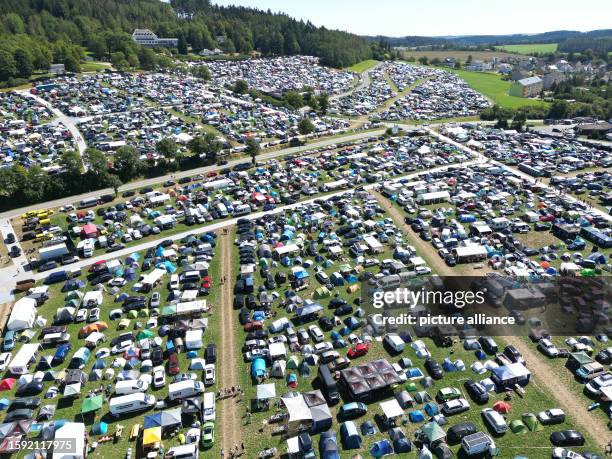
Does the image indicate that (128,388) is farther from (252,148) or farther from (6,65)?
(6,65)

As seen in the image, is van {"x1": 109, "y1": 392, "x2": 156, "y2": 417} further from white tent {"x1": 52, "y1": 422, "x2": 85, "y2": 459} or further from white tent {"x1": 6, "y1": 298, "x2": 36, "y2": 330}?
white tent {"x1": 6, "y1": 298, "x2": 36, "y2": 330}

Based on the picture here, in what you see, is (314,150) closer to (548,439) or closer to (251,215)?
(251,215)

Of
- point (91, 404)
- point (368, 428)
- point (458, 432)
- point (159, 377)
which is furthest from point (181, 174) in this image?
point (458, 432)

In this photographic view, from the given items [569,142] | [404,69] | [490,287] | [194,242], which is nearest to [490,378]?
[490,287]

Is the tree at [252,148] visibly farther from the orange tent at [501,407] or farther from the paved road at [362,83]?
the paved road at [362,83]

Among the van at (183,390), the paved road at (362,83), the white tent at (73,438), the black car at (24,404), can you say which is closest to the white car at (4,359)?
the black car at (24,404)
